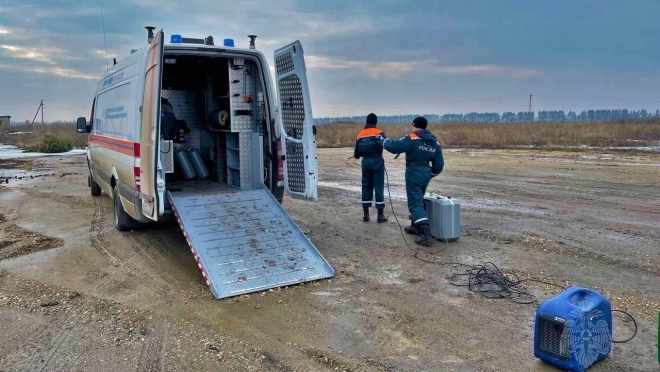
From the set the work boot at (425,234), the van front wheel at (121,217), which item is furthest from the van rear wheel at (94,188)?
the work boot at (425,234)

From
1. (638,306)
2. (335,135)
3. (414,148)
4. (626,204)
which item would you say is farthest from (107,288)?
(335,135)

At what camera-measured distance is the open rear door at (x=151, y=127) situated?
564 centimetres

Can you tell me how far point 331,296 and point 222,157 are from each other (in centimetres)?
416

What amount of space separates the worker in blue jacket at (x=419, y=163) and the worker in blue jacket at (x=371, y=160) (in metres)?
0.89

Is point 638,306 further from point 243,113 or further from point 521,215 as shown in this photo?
point 243,113

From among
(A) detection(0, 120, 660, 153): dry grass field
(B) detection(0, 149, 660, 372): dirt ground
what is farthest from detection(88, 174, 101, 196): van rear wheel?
(A) detection(0, 120, 660, 153): dry grass field

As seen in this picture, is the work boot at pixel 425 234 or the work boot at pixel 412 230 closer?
the work boot at pixel 425 234

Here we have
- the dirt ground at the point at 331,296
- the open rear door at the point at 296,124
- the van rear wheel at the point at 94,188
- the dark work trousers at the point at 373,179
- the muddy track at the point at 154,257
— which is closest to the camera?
the dirt ground at the point at 331,296

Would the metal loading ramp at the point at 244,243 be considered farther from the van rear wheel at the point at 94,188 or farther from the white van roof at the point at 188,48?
the van rear wheel at the point at 94,188

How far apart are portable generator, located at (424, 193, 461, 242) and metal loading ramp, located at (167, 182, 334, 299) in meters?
2.26

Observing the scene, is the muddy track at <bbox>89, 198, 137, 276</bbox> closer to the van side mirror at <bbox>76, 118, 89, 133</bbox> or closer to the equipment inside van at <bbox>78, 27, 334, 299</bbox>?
the equipment inside van at <bbox>78, 27, 334, 299</bbox>

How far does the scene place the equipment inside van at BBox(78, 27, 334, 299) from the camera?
567 centimetres

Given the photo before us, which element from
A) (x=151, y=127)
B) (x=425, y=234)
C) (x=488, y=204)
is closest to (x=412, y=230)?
(x=425, y=234)

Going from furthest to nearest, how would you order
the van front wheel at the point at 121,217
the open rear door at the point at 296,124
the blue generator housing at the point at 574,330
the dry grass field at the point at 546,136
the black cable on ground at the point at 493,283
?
the dry grass field at the point at 546,136 → the van front wheel at the point at 121,217 → the open rear door at the point at 296,124 → the black cable on ground at the point at 493,283 → the blue generator housing at the point at 574,330
